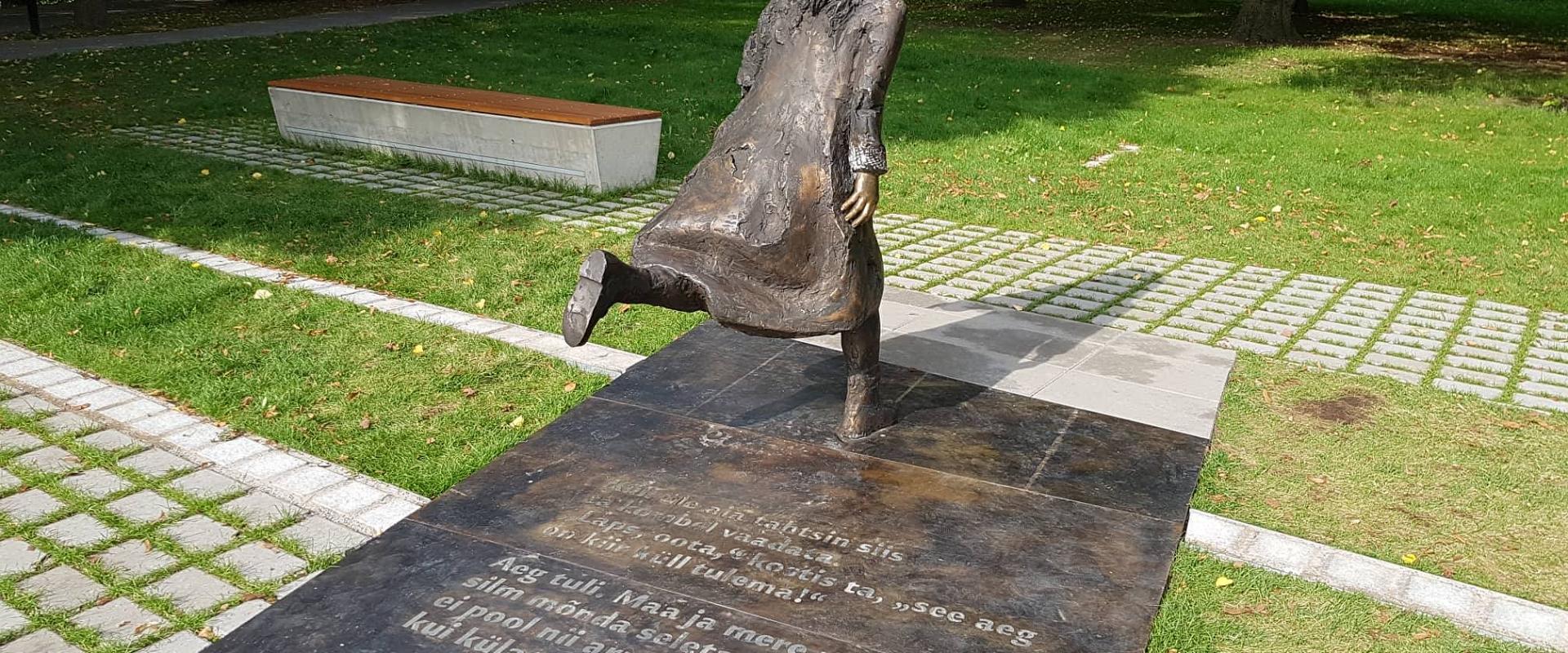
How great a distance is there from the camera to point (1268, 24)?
21.6 meters

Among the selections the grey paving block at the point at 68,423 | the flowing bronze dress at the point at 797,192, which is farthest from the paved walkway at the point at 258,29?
the flowing bronze dress at the point at 797,192

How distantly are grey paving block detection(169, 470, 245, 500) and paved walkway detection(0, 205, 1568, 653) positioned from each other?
114cm

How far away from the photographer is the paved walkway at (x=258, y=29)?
18.6 m

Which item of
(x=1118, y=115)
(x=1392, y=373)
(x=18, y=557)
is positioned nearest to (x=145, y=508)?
(x=18, y=557)

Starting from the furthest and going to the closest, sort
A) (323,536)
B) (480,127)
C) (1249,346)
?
1. (480,127)
2. (1249,346)
3. (323,536)

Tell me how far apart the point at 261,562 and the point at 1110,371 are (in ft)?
14.0

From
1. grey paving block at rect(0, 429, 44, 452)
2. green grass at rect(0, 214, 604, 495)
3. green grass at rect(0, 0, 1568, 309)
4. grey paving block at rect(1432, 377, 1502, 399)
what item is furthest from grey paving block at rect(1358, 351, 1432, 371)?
grey paving block at rect(0, 429, 44, 452)

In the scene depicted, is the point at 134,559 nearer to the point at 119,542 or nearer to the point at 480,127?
the point at 119,542

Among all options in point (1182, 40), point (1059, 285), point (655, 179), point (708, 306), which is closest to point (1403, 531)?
point (708, 306)

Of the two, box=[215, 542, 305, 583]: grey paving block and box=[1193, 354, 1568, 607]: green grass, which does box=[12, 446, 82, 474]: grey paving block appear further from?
box=[1193, 354, 1568, 607]: green grass

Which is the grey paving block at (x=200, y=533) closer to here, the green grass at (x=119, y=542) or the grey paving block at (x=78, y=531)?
the green grass at (x=119, y=542)

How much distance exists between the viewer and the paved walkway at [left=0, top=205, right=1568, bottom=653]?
13.7 ft

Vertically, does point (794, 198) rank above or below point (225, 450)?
above

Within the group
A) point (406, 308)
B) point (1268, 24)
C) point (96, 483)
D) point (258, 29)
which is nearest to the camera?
point (96, 483)
